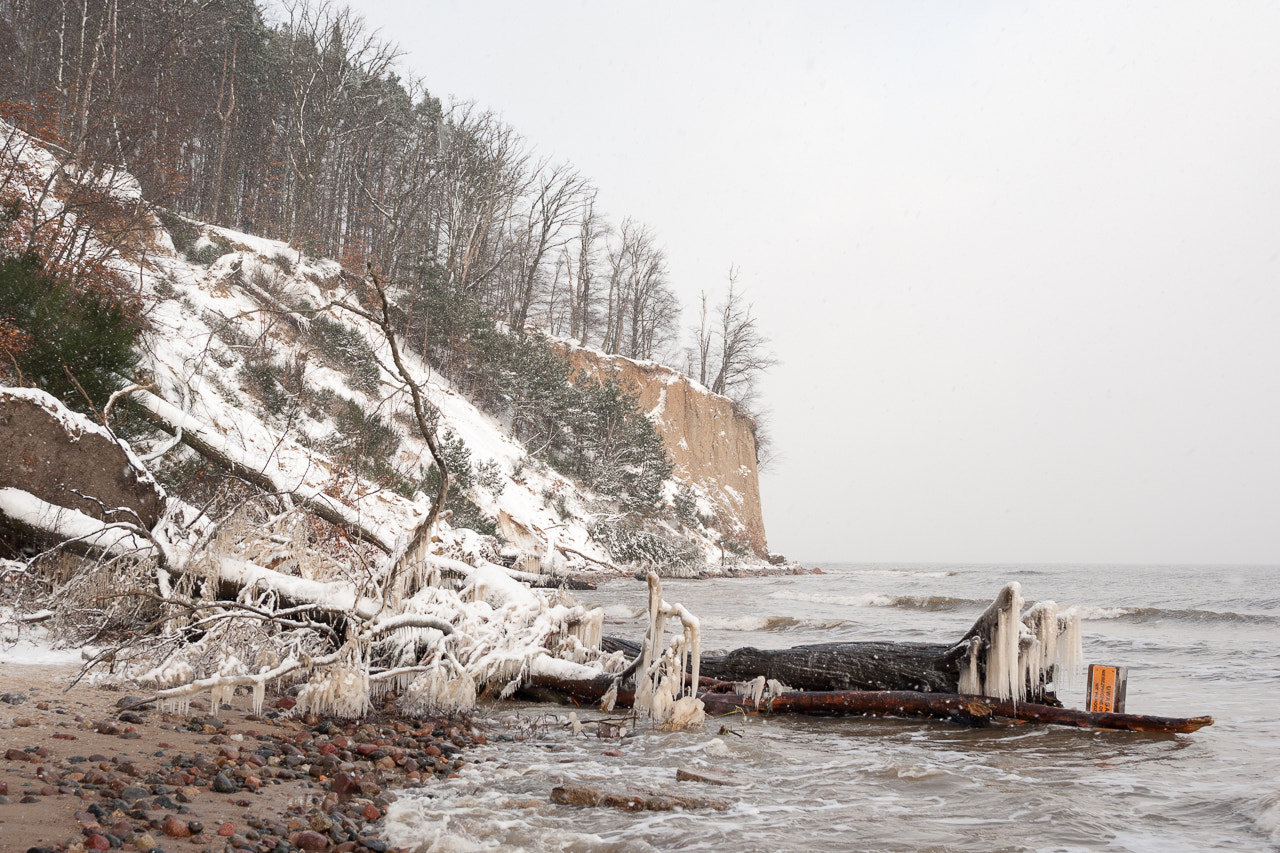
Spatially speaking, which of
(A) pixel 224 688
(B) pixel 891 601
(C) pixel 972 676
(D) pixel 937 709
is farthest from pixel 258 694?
(B) pixel 891 601

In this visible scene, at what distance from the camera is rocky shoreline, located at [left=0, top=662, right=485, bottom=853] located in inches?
111

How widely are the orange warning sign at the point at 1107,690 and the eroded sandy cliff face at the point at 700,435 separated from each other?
32081 mm

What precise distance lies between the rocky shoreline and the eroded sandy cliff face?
3255 cm

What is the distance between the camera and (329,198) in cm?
3503

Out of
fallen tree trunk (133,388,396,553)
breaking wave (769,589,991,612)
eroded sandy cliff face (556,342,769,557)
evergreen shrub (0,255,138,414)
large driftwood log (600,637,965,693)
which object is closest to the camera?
large driftwood log (600,637,965,693)

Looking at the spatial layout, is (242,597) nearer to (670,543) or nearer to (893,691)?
(893,691)

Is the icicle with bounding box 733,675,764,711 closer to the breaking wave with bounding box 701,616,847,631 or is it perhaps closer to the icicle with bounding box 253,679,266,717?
the icicle with bounding box 253,679,266,717

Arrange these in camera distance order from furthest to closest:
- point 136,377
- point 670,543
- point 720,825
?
point 670,543
point 136,377
point 720,825

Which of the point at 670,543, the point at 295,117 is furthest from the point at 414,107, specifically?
the point at 670,543

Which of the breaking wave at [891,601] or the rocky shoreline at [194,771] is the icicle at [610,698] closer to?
the rocky shoreline at [194,771]

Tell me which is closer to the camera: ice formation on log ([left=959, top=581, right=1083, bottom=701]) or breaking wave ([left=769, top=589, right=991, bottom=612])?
ice formation on log ([left=959, top=581, right=1083, bottom=701])

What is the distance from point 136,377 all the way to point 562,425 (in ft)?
73.5

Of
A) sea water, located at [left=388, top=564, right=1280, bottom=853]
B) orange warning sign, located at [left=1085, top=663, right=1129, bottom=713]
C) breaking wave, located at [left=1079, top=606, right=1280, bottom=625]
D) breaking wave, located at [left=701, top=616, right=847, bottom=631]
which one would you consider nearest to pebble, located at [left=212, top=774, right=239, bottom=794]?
sea water, located at [left=388, top=564, right=1280, bottom=853]

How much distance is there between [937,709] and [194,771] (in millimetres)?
5165
